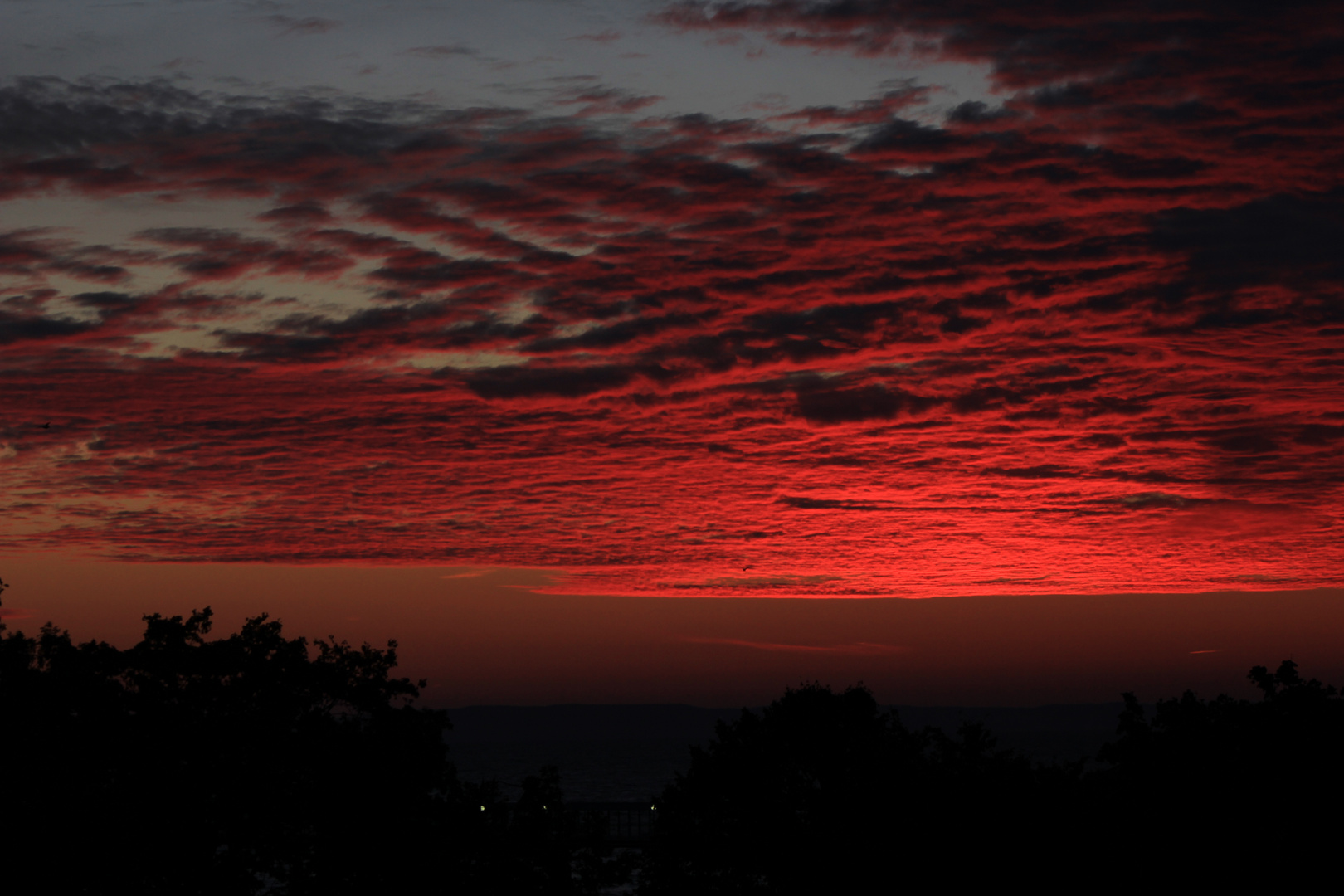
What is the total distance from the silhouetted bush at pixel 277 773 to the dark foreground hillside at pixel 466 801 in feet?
0.23

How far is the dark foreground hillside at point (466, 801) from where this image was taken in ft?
95.4

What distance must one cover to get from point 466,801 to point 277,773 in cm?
552

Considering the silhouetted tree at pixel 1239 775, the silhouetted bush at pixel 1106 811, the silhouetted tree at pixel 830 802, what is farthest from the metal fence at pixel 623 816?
the silhouetted tree at pixel 1239 775

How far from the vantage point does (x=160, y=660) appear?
1438 inches

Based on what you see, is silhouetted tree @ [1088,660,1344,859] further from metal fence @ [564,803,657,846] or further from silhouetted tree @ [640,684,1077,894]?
metal fence @ [564,803,657,846]

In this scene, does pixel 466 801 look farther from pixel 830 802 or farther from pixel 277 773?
pixel 830 802

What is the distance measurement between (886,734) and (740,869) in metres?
6.48

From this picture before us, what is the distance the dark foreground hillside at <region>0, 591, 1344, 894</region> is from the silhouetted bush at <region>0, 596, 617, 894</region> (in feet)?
0.23

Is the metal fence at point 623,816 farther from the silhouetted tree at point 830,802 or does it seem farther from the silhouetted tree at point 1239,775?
the silhouetted tree at point 1239,775

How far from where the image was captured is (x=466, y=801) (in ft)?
115

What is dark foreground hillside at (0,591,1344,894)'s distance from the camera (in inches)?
1145

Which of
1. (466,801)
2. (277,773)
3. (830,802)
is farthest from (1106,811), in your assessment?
(277,773)

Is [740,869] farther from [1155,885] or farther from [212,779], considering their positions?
[212,779]

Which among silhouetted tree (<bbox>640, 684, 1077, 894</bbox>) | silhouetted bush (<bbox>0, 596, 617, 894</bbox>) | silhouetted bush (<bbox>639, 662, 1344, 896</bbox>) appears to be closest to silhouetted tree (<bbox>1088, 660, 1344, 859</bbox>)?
silhouetted bush (<bbox>639, 662, 1344, 896</bbox>)
